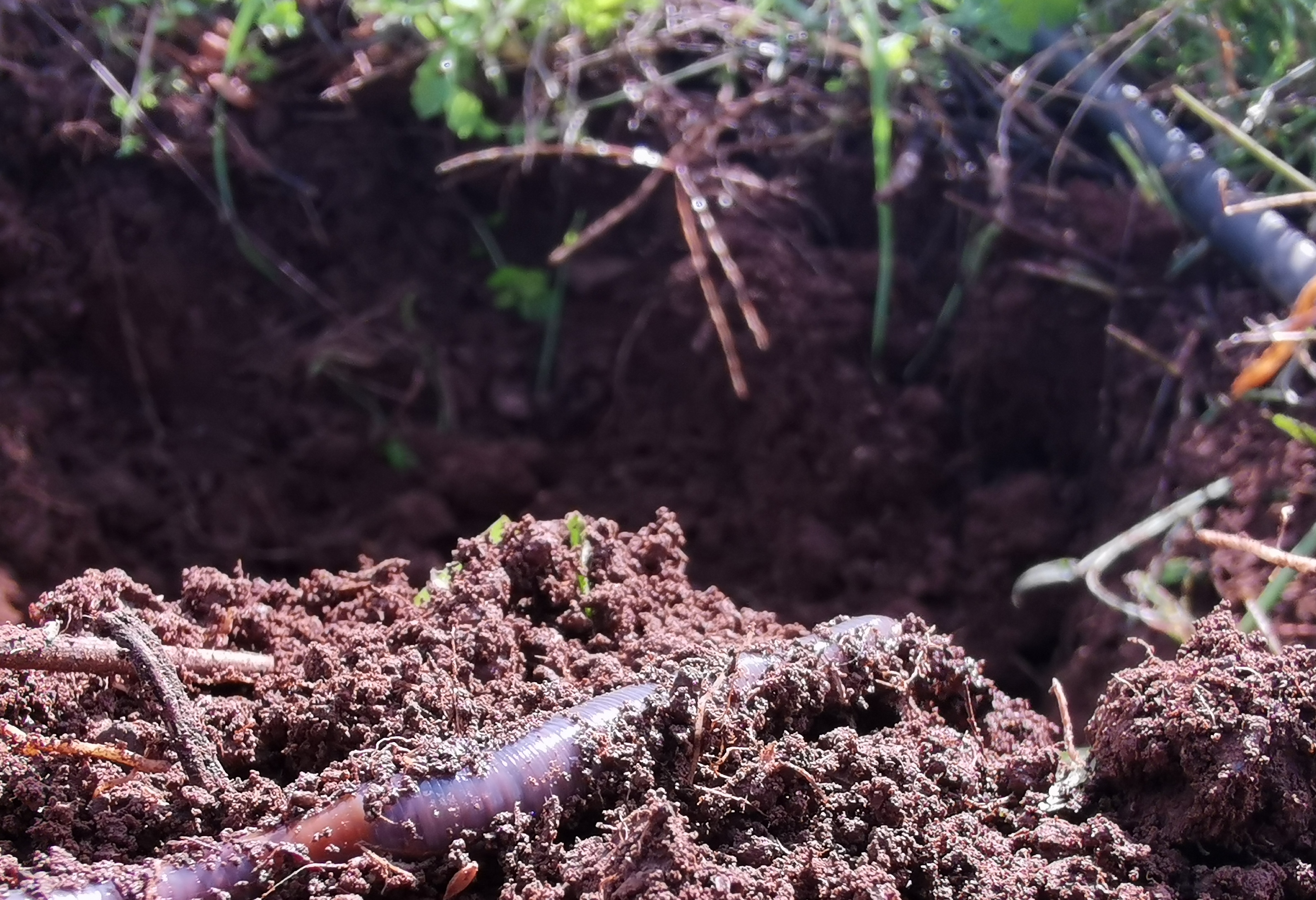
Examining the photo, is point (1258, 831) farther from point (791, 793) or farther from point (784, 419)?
point (784, 419)

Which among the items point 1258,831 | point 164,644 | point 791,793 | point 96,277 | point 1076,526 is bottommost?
point 1076,526

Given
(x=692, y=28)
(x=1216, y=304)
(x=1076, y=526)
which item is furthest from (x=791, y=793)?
(x=692, y=28)

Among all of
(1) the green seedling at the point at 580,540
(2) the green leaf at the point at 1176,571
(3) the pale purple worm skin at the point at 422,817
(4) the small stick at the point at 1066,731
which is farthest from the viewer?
(2) the green leaf at the point at 1176,571

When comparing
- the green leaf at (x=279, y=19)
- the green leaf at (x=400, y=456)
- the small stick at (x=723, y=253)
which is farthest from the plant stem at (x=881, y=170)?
the green leaf at (x=279, y=19)

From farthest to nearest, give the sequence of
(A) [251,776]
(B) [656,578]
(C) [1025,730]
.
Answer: (B) [656,578]
(C) [1025,730]
(A) [251,776]

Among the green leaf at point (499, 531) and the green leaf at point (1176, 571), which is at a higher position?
the green leaf at point (499, 531)

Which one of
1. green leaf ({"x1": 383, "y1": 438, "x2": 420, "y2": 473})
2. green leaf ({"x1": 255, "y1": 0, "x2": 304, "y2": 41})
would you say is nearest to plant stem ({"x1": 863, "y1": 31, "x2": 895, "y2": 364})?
green leaf ({"x1": 383, "y1": 438, "x2": 420, "y2": 473})

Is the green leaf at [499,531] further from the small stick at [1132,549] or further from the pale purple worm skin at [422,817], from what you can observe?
the small stick at [1132,549]
